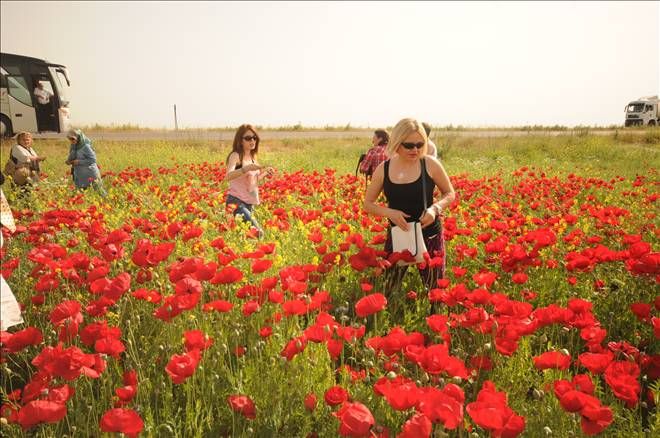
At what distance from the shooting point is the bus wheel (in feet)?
63.8

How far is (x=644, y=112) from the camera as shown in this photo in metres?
35.9

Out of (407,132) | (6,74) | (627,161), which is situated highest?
(6,74)

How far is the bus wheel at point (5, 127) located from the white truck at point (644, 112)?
121 feet

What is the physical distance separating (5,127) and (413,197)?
20.9 m

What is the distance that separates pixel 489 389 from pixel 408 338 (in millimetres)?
374

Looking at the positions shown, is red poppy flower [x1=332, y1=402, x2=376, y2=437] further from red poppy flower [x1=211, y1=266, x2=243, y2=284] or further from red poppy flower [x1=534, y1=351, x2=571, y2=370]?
red poppy flower [x1=211, y1=266, x2=243, y2=284]

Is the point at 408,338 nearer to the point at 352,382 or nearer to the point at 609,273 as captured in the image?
the point at 352,382

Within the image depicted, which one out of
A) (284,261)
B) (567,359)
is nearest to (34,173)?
(284,261)

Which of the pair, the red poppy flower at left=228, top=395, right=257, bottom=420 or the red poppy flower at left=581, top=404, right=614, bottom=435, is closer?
the red poppy flower at left=581, top=404, right=614, bottom=435

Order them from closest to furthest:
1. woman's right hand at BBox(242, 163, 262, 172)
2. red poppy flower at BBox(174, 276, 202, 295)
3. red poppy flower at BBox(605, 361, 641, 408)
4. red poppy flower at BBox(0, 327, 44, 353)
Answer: red poppy flower at BBox(605, 361, 641, 408)
red poppy flower at BBox(0, 327, 44, 353)
red poppy flower at BBox(174, 276, 202, 295)
woman's right hand at BBox(242, 163, 262, 172)

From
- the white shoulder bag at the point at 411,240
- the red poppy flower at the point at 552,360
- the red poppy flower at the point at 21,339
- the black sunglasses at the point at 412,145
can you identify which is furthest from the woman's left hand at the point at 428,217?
the red poppy flower at the point at 21,339

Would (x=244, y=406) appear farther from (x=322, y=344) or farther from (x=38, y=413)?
(x=322, y=344)

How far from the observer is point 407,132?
3447 millimetres

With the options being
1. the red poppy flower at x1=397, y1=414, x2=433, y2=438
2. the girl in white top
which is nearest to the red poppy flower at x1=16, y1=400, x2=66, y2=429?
the red poppy flower at x1=397, y1=414, x2=433, y2=438
